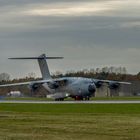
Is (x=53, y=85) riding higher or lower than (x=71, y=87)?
higher

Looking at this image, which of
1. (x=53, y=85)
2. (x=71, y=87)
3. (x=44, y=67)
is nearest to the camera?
(x=71, y=87)

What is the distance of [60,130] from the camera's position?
22.7m

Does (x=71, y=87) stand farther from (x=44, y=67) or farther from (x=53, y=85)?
(x=44, y=67)

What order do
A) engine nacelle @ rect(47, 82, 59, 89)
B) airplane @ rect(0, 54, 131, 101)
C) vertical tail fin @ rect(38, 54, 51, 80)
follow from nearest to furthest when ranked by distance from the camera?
1. airplane @ rect(0, 54, 131, 101)
2. engine nacelle @ rect(47, 82, 59, 89)
3. vertical tail fin @ rect(38, 54, 51, 80)

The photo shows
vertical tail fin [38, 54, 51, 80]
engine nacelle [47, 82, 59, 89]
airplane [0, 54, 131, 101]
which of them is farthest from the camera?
vertical tail fin [38, 54, 51, 80]

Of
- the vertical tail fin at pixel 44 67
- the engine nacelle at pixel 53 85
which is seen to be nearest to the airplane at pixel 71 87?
the engine nacelle at pixel 53 85

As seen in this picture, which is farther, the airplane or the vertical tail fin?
the vertical tail fin

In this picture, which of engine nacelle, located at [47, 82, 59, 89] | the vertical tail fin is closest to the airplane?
engine nacelle, located at [47, 82, 59, 89]

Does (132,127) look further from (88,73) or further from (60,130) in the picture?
(88,73)

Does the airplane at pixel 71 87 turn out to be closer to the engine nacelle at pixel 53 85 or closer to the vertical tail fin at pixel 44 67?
the engine nacelle at pixel 53 85

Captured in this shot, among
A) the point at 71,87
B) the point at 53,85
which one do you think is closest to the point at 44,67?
the point at 53,85

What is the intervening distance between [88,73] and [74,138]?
564 ft

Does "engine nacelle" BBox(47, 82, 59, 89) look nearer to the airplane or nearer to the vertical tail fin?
the airplane

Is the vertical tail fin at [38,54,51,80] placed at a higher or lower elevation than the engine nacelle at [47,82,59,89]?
higher
